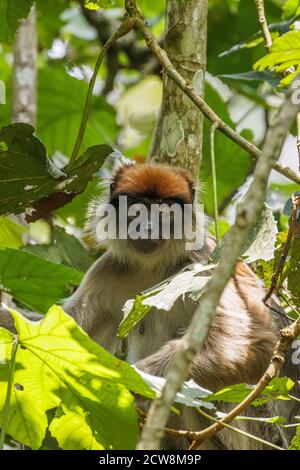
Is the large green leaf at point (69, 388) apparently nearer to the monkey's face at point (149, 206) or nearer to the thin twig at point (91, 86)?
the thin twig at point (91, 86)

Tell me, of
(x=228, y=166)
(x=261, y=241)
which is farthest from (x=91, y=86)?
(x=228, y=166)

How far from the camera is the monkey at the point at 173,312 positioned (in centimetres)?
493

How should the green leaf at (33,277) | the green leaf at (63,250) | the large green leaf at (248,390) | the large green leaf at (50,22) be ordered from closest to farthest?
the large green leaf at (248,390) → the green leaf at (33,277) → the green leaf at (63,250) → the large green leaf at (50,22)

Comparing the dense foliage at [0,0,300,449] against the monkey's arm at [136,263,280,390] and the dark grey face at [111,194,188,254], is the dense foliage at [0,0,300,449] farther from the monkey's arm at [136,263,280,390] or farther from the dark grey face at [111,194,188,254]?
the dark grey face at [111,194,188,254]

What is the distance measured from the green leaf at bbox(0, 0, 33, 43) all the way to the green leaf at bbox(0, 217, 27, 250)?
1236mm

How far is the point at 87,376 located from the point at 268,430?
268cm

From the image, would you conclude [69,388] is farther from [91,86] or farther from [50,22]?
[50,22]

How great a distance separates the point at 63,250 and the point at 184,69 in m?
1.92

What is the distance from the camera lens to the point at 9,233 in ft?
18.5

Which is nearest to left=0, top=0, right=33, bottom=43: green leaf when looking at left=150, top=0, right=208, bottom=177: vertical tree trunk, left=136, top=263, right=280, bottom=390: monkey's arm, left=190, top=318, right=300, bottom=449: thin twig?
left=150, top=0, right=208, bottom=177: vertical tree trunk

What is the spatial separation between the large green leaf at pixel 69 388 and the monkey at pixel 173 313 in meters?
1.40

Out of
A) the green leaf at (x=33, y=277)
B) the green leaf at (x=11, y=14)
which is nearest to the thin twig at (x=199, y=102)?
the green leaf at (x=11, y=14)

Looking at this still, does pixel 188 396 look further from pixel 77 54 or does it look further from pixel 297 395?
pixel 77 54

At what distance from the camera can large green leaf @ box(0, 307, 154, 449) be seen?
2.79m
